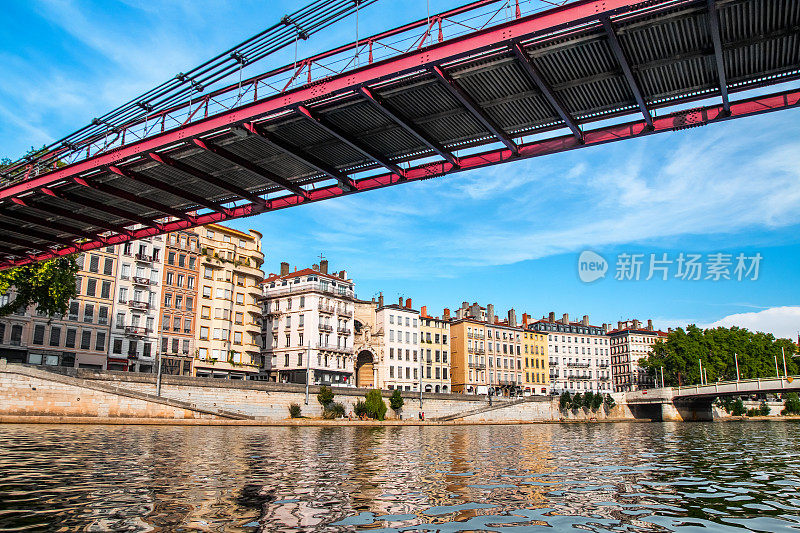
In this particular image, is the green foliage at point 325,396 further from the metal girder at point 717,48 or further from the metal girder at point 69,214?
the metal girder at point 717,48

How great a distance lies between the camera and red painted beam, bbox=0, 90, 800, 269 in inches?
725

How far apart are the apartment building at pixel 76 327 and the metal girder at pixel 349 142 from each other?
49398 millimetres

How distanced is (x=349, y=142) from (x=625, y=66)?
31.3ft

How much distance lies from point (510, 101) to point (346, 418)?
5427cm

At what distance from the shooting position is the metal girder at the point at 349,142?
20206 millimetres

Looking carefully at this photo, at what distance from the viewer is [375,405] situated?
70.0m

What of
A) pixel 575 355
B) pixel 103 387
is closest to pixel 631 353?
pixel 575 355

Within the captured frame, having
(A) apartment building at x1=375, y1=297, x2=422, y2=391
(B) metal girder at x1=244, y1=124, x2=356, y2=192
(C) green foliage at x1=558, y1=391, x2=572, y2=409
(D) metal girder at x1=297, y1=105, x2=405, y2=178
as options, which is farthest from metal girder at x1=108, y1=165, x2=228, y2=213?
(C) green foliage at x1=558, y1=391, x2=572, y2=409

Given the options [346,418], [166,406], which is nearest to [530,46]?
[166,406]

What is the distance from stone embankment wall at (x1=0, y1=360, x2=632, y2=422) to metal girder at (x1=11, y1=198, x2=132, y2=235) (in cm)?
1935

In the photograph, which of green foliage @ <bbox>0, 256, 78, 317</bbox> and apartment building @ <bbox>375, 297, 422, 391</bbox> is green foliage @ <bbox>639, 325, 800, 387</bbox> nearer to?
apartment building @ <bbox>375, 297, 422, 391</bbox>

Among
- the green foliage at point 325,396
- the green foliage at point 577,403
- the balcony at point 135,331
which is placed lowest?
the green foliage at point 577,403

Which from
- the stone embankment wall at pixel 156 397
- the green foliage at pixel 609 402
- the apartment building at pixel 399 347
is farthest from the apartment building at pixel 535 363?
the stone embankment wall at pixel 156 397

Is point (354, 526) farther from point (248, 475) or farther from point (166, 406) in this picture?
point (166, 406)
